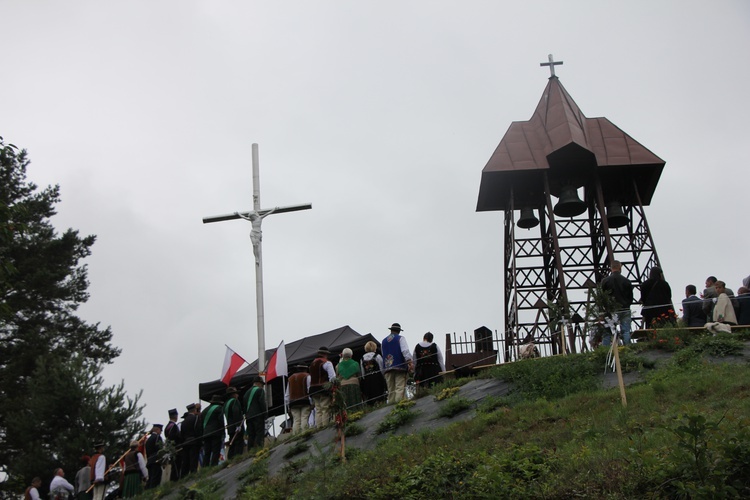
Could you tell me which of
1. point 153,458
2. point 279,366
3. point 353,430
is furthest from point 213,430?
point 353,430

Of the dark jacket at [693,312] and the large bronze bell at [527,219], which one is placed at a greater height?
the large bronze bell at [527,219]

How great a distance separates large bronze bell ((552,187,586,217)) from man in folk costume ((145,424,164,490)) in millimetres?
12443

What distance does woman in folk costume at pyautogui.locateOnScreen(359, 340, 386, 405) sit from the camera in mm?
17234

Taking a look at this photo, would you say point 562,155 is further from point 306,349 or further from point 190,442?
point 190,442

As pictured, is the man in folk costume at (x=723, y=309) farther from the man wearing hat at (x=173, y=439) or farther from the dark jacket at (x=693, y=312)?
the man wearing hat at (x=173, y=439)

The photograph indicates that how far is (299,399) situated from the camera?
16.6m

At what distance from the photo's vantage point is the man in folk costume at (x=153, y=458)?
17.7 meters

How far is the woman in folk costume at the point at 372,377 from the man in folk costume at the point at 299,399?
1.26 metres

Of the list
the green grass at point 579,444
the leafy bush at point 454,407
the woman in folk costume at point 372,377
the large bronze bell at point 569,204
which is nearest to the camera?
the green grass at point 579,444

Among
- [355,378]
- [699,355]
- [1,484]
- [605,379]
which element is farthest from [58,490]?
[699,355]

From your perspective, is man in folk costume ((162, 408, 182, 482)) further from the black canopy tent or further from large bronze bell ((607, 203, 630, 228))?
large bronze bell ((607, 203, 630, 228))

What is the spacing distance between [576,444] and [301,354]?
38.6ft

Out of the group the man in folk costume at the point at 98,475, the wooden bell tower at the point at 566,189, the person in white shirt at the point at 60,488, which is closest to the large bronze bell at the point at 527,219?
the wooden bell tower at the point at 566,189

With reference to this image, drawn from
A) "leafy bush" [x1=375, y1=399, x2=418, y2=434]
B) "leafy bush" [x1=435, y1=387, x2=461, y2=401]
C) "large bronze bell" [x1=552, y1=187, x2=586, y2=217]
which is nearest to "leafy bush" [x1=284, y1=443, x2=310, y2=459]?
"leafy bush" [x1=375, y1=399, x2=418, y2=434]
